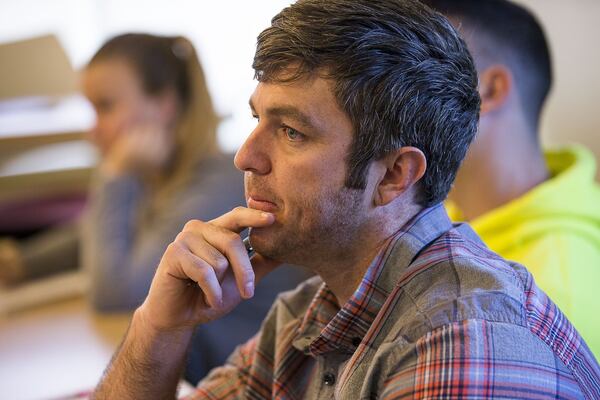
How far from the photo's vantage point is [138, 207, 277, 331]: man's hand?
974 millimetres

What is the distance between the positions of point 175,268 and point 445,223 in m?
0.33

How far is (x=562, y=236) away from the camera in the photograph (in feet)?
4.20

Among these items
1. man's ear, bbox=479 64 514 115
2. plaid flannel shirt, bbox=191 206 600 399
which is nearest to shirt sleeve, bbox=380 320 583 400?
plaid flannel shirt, bbox=191 206 600 399

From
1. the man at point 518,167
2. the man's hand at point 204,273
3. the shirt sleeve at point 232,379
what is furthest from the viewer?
the man at point 518,167

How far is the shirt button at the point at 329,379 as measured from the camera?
0.94 metres

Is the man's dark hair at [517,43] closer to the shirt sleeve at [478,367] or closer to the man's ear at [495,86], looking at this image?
the man's ear at [495,86]

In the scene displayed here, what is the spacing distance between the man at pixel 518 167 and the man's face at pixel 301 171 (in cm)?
43

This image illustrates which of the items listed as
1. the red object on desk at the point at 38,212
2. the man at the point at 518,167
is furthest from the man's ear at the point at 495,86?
the red object on desk at the point at 38,212

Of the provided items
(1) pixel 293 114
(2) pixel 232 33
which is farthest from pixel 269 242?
(2) pixel 232 33

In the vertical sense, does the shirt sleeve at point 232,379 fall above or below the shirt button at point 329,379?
below

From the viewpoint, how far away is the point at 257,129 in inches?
37.0

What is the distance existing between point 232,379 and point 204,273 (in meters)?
0.22

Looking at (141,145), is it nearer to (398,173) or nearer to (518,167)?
(518,167)

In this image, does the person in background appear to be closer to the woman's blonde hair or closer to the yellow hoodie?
the woman's blonde hair
